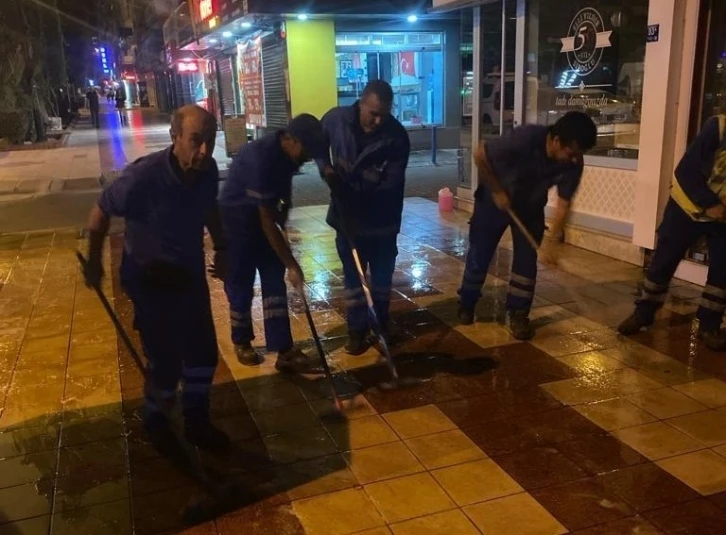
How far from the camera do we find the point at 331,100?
49.5 feet

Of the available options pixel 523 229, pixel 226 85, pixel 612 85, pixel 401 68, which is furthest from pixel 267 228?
pixel 226 85

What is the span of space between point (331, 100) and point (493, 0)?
7.08 metres

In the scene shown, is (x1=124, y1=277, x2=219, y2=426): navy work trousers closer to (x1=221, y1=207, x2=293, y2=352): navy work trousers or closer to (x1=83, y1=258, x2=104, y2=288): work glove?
(x1=83, y1=258, x2=104, y2=288): work glove

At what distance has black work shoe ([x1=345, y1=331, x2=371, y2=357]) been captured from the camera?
4891 mm

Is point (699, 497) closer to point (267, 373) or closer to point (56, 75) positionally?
point (267, 373)

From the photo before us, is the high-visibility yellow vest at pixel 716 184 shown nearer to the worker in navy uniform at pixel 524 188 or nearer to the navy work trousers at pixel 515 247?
the worker in navy uniform at pixel 524 188

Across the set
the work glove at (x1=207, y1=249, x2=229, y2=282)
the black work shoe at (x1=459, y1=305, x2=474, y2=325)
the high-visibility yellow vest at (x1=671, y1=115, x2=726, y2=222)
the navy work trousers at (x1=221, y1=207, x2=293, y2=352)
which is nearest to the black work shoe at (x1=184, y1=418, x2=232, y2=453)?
the work glove at (x1=207, y1=249, x2=229, y2=282)

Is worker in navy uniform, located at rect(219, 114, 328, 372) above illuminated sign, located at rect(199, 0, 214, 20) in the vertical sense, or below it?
below

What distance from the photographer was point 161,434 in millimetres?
3564

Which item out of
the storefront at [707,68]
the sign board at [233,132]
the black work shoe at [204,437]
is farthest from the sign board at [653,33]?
the sign board at [233,132]

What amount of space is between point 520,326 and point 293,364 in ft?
5.64

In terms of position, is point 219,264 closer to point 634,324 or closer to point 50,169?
point 634,324

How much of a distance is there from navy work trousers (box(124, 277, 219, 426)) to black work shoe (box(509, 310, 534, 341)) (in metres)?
2.44

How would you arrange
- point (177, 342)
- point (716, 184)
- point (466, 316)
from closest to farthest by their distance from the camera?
point (177, 342)
point (716, 184)
point (466, 316)
